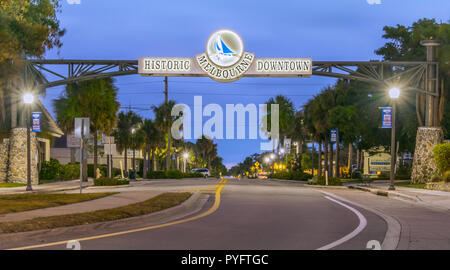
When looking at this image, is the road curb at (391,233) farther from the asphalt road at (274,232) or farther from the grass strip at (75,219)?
the grass strip at (75,219)

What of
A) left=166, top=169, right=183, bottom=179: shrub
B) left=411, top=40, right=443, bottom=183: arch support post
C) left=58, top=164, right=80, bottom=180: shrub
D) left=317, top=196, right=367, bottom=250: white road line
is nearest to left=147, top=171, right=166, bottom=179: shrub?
left=166, top=169, right=183, bottom=179: shrub

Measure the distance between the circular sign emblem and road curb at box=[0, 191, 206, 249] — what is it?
18558 millimetres

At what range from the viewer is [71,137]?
52750 millimetres

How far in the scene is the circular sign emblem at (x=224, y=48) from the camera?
34719mm

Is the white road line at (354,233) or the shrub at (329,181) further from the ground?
the white road line at (354,233)

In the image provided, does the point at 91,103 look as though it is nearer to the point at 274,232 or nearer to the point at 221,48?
the point at 221,48

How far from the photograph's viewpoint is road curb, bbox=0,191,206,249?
10.3 metres

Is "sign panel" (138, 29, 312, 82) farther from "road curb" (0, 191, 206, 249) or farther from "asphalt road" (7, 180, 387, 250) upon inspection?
"asphalt road" (7, 180, 387, 250)

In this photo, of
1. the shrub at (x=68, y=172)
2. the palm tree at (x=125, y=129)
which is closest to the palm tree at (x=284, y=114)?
the palm tree at (x=125, y=129)

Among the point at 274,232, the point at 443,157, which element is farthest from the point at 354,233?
the point at 443,157

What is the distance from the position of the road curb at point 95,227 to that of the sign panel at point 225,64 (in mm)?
18388

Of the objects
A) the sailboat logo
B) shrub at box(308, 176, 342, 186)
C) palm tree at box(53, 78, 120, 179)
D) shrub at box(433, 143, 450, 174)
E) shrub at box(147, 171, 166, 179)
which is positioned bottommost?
shrub at box(147, 171, 166, 179)
